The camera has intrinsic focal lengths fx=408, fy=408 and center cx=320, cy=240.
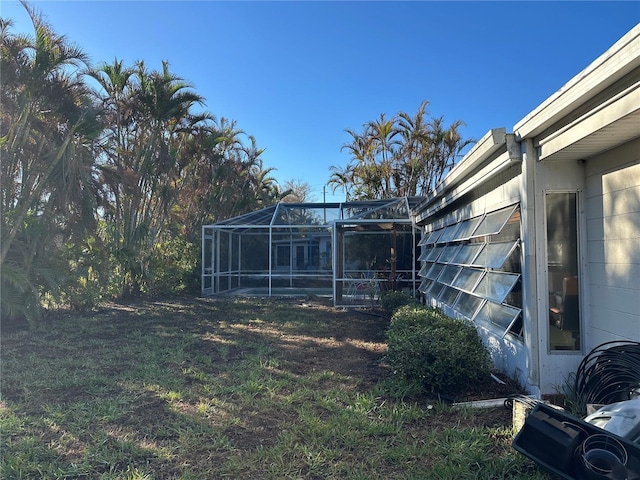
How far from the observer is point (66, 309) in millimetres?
9977

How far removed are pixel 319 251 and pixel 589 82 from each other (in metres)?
13.0

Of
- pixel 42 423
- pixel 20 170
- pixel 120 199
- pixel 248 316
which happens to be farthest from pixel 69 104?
pixel 42 423

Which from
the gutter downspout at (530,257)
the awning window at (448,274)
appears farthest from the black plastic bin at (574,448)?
the awning window at (448,274)

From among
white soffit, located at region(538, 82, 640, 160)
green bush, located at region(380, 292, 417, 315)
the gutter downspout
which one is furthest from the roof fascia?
green bush, located at region(380, 292, 417, 315)

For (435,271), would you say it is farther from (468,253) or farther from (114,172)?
(114,172)

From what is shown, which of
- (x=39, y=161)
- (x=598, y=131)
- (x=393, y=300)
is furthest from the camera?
(x=393, y=300)

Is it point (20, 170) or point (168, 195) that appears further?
point (168, 195)

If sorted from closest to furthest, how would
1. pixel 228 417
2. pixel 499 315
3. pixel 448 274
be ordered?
pixel 228 417
pixel 499 315
pixel 448 274

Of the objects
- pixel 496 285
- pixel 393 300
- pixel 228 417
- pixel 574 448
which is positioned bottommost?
pixel 228 417

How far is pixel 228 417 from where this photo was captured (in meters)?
3.89

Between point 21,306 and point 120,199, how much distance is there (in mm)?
5060

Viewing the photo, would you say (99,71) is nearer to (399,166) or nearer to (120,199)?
(120,199)

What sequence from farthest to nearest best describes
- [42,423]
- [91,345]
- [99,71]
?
1. [99,71]
2. [91,345]
3. [42,423]

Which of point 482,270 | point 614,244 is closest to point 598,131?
point 614,244
